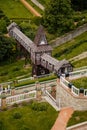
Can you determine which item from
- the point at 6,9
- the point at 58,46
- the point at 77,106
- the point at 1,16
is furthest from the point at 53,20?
the point at 77,106

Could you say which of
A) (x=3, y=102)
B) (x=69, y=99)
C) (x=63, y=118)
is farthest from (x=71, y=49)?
(x=63, y=118)

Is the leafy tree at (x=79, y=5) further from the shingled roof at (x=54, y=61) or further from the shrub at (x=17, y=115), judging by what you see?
the shrub at (x=17, y=115)

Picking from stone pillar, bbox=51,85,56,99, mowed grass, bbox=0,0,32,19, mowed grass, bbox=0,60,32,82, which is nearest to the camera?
stone pillar, bbox=51,85,56,99

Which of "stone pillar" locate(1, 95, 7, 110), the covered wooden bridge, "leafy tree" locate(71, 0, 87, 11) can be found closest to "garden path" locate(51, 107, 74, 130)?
"stone pillar" locate(1, 95, 7, 110)

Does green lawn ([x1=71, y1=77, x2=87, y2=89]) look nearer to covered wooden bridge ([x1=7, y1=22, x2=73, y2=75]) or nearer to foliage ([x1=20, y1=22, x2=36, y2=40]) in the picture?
covered wooden bridge ([x1=7, y1=22, x2=73, y2=75])

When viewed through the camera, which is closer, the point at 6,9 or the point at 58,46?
the point at 58,46

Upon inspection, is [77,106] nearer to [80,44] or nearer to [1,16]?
[80,44]
